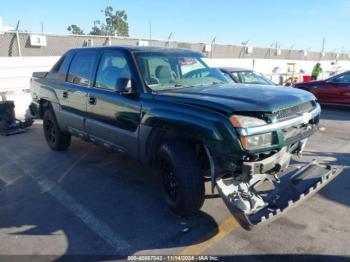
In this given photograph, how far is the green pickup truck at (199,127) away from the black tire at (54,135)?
1.08 metres

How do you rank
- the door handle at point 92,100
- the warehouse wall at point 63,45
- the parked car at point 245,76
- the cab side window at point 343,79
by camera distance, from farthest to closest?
the cab side window at point 343,79 < the warehouse wall at point 63,45 < the parked car at point 245,76 < the door handle at point 92,100

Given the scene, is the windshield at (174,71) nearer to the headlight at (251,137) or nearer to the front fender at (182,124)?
the front fender at (182,124)

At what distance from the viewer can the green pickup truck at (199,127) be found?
3.26 meters

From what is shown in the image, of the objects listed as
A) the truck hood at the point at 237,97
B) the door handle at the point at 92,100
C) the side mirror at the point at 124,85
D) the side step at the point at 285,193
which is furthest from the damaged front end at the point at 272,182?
the door handle at the point at 92,100

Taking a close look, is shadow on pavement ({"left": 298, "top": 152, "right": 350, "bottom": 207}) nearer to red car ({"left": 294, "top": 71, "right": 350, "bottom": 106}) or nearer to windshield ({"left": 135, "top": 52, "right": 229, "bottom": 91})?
windshield ({"left": 135, "top": 52, "right": 229, "bottom": 91})

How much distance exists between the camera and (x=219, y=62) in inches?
600

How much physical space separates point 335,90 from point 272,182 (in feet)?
30.0

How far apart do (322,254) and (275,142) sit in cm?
113

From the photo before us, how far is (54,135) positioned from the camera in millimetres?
6508

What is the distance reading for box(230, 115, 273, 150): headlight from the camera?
3.15 m

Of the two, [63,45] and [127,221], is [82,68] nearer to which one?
[127,221]

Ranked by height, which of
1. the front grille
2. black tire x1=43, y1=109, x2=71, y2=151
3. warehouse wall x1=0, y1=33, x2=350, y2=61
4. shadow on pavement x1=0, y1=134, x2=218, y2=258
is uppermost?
warehouse wall x1=0, y1=33, x2=350, y2=61

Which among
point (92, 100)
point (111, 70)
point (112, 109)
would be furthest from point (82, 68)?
point (112, 109)

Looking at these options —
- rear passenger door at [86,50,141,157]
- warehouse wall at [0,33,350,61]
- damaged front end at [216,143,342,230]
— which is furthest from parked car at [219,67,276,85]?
warehouse wall at [0,33,350,61]
